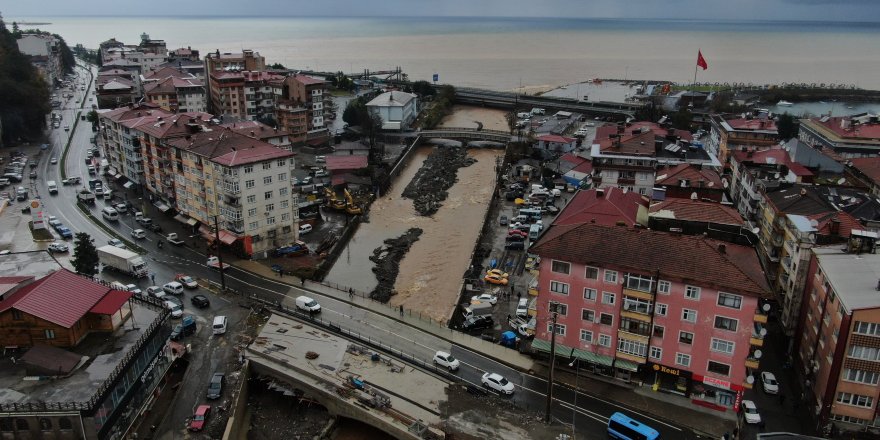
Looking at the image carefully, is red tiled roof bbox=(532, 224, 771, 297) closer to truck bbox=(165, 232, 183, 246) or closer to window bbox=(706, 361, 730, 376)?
window bbox=(706, 361, 730, 376)

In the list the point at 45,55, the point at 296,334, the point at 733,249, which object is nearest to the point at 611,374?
the point at 733,249

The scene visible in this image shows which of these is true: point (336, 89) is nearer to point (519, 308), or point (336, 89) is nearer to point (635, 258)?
point (519, 308)

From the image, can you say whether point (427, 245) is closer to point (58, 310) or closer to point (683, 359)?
point (683, 359)

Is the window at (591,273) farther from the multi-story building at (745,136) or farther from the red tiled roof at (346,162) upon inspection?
the red tiled roof at (346,162)

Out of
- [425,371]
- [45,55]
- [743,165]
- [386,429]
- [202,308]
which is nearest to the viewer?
[386,429]

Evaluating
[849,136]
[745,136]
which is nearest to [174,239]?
[745,136]

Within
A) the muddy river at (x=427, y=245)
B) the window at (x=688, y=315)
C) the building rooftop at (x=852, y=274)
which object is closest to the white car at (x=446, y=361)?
the muddy river at (x=427, y=245)

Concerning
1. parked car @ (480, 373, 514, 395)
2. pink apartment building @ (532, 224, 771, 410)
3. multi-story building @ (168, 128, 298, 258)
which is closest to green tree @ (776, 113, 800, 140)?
pink apartment building @ (532, 224, 771, 410)
